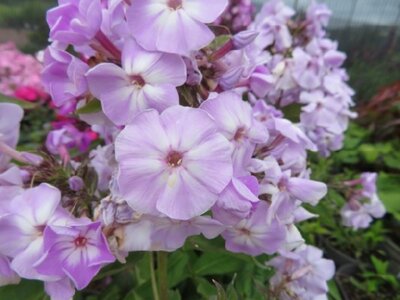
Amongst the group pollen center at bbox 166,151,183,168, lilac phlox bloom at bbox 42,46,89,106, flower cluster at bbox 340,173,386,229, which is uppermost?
lilac phlox bloom at bbox 42,46,89,106

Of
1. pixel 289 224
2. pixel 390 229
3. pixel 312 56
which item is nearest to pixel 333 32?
pixel 390 229

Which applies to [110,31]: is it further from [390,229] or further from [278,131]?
[390,229]

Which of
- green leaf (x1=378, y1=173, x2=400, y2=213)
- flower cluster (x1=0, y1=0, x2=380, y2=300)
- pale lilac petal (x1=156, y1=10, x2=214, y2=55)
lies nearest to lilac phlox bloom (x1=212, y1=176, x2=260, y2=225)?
flower cluster (x1=0, y1=0, x2=380, y2=300)

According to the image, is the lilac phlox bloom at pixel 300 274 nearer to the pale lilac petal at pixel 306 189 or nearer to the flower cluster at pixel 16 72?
the pale lilac petal at pixel 306 189

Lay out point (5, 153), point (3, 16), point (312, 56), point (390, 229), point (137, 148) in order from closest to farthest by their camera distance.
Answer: point (137, 148) → point (5, 153) → point (312, 56) → point (390, 229) → point (3, 16)

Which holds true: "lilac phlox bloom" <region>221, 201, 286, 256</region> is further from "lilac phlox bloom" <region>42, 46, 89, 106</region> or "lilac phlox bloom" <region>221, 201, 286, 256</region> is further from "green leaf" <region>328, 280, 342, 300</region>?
"green leaf" <region>328, 280, 342, 300</region>

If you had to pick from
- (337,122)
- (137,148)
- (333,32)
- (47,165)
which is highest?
(137,148)

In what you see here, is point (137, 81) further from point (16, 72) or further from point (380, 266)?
point (16, 72)
